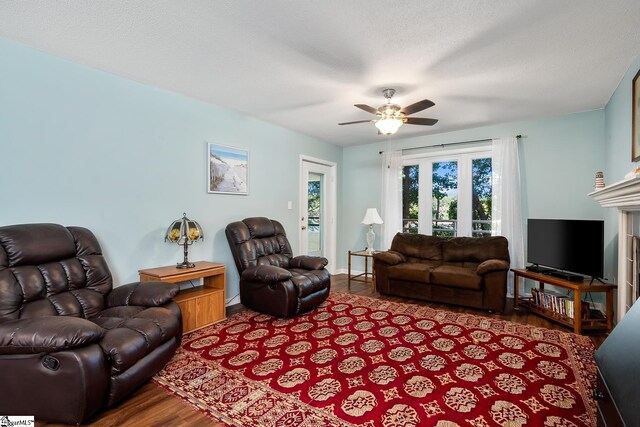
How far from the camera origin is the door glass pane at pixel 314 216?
18.1 feet

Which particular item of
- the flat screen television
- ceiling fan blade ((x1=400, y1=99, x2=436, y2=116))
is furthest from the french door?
ceiling fan blade ((x1=400, y1=99, x2=436, y2=116))

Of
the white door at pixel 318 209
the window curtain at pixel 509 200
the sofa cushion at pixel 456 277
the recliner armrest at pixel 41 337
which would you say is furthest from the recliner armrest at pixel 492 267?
the recliner armrest at pixel 41 337

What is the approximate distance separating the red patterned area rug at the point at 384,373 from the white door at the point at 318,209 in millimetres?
2271

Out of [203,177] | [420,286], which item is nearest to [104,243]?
[203,177]

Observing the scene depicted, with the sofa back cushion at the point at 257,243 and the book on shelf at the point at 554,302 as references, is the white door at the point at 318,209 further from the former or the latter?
the book on shelf at the point at 554,302

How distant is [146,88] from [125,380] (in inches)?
106

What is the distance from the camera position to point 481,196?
469cm

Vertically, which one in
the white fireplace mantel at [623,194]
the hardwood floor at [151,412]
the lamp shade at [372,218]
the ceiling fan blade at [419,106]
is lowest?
the hardwood floor at [151,412]

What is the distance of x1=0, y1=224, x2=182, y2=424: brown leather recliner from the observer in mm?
1612

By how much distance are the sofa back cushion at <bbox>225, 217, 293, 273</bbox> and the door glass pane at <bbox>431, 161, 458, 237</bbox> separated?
8.33 feet

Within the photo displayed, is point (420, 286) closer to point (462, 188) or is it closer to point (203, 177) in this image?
point (462, 188)

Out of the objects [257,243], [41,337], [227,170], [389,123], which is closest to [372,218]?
[257,243]

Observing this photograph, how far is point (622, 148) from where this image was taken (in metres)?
3.02

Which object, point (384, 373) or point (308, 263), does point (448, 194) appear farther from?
point (384, 373)
